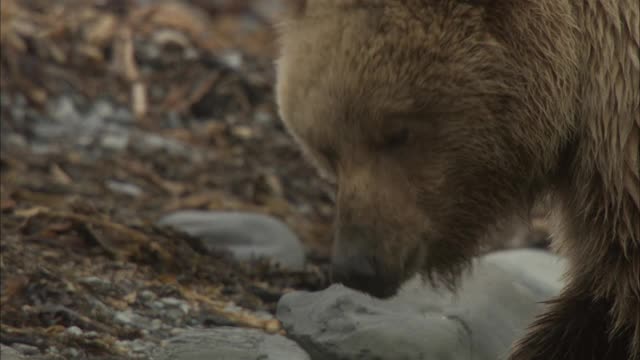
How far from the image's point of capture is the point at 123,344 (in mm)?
4645

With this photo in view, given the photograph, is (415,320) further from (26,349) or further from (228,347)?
(26,349)

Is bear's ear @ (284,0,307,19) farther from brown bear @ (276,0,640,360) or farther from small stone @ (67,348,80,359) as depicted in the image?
small stone @ (67,348,80,359)

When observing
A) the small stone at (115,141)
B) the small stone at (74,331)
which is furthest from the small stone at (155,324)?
the small stone at (115,141)

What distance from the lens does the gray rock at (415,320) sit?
4621mm

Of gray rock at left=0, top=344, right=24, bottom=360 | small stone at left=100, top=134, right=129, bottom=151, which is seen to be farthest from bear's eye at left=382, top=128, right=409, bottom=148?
small stone at left=100, top=134, right=129, bottom=151

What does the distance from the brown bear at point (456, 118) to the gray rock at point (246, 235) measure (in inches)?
68.6

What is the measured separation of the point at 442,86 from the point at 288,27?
0.47m

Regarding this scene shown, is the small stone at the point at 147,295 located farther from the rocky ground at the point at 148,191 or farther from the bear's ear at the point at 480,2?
the bear's ear at the point at 480,2

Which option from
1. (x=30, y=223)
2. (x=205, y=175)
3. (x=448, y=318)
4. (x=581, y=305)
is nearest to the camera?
(x=581, y=305)

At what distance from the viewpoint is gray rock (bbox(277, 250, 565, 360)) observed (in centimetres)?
462

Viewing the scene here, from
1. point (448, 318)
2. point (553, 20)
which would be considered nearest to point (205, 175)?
point (448, 318)

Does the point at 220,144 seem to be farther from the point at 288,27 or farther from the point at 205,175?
the point at 288,27

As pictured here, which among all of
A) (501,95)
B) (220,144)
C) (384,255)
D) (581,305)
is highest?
(501,95)

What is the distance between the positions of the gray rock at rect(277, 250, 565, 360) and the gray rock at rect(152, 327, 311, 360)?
8 cm
